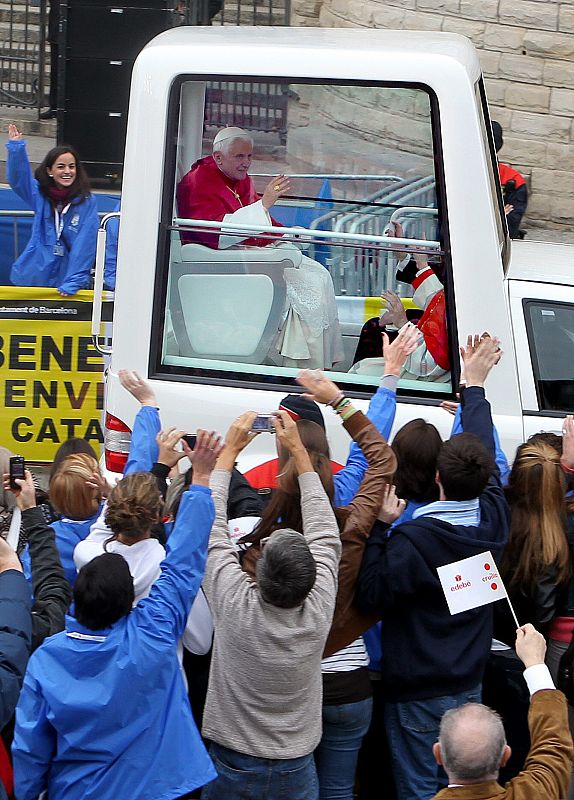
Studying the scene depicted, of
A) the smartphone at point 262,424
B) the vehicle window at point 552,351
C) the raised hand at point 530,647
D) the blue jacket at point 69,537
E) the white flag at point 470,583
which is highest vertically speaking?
the vehicle window at point 552,351

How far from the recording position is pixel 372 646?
410 centimetres

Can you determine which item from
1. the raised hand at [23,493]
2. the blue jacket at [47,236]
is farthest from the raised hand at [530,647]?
the blue jacket at [47,236]

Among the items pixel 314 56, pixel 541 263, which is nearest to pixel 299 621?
pixel 314 56

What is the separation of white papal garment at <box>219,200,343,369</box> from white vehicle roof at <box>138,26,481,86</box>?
2.03 ft

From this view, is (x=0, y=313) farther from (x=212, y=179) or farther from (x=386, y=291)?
(x=386, y=291)

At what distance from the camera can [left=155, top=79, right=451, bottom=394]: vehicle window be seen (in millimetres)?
4984

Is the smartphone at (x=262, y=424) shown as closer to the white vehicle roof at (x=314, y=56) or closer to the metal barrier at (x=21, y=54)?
the white vehicle roof at (x=314, y=56)

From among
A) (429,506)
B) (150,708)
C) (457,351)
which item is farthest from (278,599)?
(457,351)

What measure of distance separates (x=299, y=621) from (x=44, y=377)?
414cm

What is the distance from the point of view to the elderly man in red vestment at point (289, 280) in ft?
16.6

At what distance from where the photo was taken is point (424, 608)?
12.5ft

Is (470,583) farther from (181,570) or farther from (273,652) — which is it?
(181,570)

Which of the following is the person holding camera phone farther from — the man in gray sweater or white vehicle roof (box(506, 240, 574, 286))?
white vehicle roof (box(506, 240, 574, 286))

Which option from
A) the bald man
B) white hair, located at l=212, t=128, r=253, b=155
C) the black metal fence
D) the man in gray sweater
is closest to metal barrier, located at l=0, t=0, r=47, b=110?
the black metal fence
